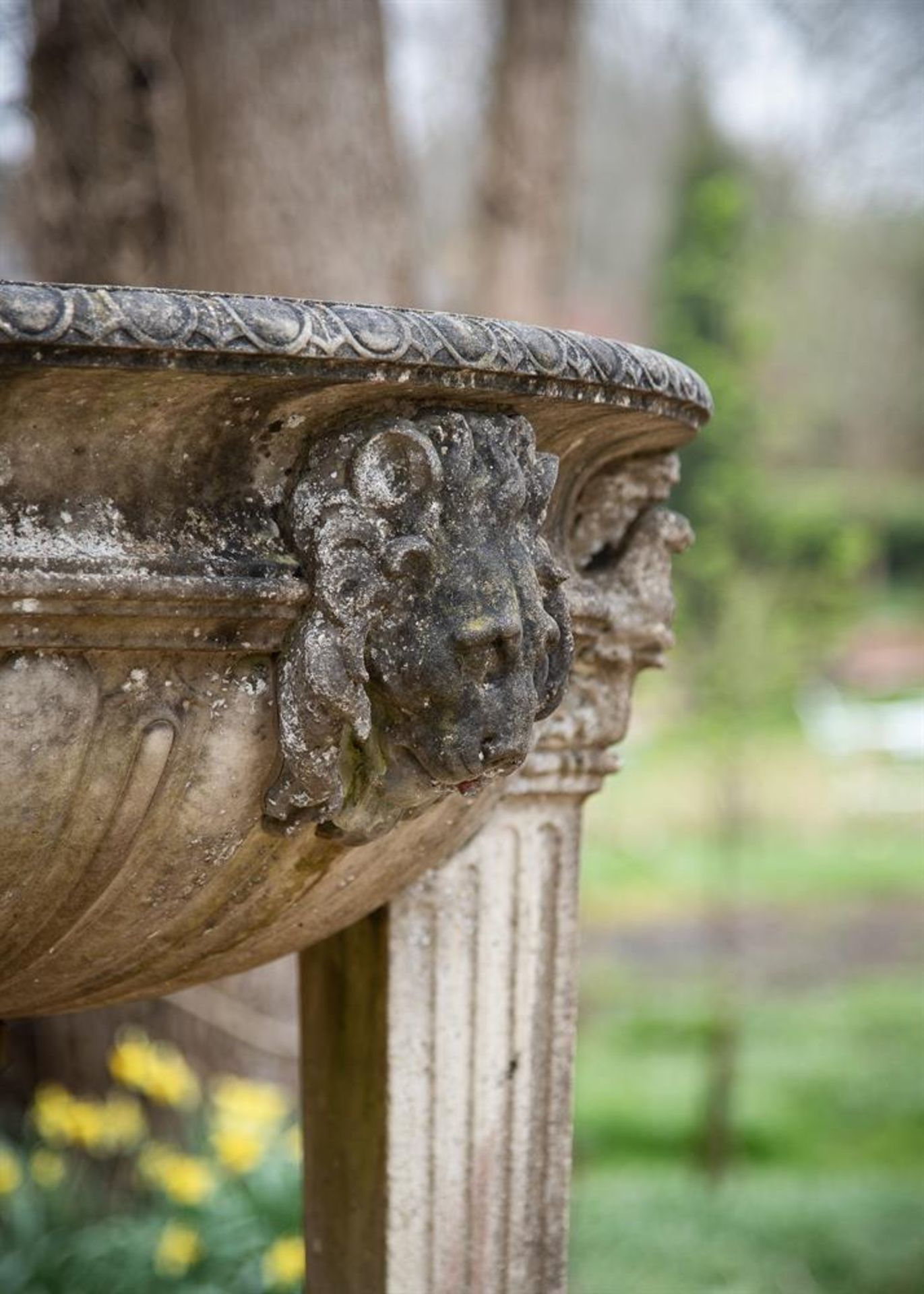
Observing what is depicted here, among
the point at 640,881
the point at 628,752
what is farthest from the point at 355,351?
the point at 628,752

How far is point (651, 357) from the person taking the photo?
1391 millimetres

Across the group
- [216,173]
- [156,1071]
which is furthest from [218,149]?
[156,1071]

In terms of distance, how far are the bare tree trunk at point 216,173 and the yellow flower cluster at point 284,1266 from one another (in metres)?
0.85

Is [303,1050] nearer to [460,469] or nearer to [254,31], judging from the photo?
[460,469]

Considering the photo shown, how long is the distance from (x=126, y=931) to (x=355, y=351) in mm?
555

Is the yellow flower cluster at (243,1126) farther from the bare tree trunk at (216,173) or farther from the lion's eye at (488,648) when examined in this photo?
the lion's eye at (488,648)

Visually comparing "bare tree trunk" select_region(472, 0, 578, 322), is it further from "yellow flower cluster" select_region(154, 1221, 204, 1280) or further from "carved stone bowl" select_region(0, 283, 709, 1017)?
"carved stone bowl" select_region(0, 283, 709, 1017)

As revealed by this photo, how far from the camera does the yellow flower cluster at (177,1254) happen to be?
8.40 feet

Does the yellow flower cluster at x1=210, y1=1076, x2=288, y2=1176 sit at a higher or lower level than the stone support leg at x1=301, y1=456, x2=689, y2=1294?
lower

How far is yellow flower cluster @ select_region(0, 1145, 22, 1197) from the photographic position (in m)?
2.72

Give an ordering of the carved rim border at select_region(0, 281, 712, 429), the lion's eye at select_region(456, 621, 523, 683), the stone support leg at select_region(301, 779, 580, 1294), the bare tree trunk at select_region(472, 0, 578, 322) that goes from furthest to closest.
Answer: the bare tree trunk at select_region(472, 0, 578, 322), the stone support leg at select_region(301, 779, 580, 1294), the lion's eye at select_region(456, 621, 523, 683), the carved rim border at select_region(0, 281, 712, 429)

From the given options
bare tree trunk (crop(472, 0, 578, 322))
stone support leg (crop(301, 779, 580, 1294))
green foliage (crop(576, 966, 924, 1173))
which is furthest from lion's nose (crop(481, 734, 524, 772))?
bare tree trunk (crop(472, 0, 578, 322))

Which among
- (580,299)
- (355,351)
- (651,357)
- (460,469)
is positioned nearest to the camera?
(355,351)

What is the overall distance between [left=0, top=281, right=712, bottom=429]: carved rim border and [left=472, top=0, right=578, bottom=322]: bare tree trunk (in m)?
4.58
